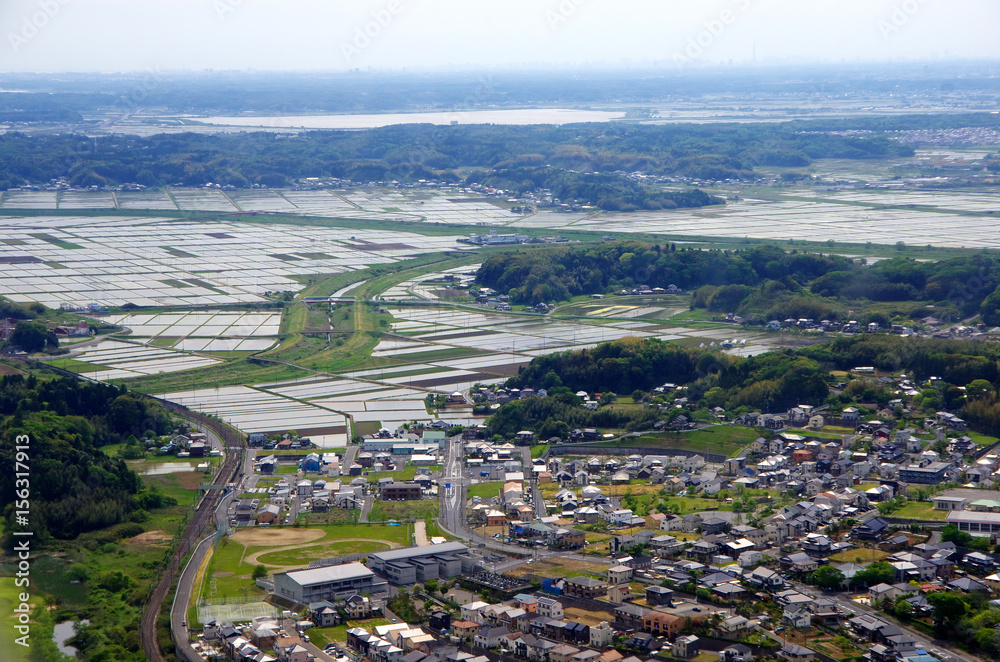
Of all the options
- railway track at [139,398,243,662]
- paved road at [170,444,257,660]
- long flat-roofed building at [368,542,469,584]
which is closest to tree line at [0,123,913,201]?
railway track at [139,398,243,662]

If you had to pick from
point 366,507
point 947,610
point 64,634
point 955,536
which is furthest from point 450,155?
point 947,610

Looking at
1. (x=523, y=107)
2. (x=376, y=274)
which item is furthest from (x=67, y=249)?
(x=523, y=107)

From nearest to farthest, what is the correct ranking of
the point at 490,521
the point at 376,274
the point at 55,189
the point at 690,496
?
1. the point at 490,521
2. the point at 690,496
3. the point at 376,274
4. the point at 55,189

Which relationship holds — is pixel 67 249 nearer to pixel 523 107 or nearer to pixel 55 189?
pixel 55 189

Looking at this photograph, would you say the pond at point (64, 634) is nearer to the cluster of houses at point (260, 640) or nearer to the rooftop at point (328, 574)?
the cluster of houses at point (260, 640)

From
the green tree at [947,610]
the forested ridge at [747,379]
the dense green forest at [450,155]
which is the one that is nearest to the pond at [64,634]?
the green tree at [947,610]

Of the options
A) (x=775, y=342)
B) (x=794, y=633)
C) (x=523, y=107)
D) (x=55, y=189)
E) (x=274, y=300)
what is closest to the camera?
(x=794, y=633)

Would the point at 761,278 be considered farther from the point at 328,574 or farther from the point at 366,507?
the point at 328,574
